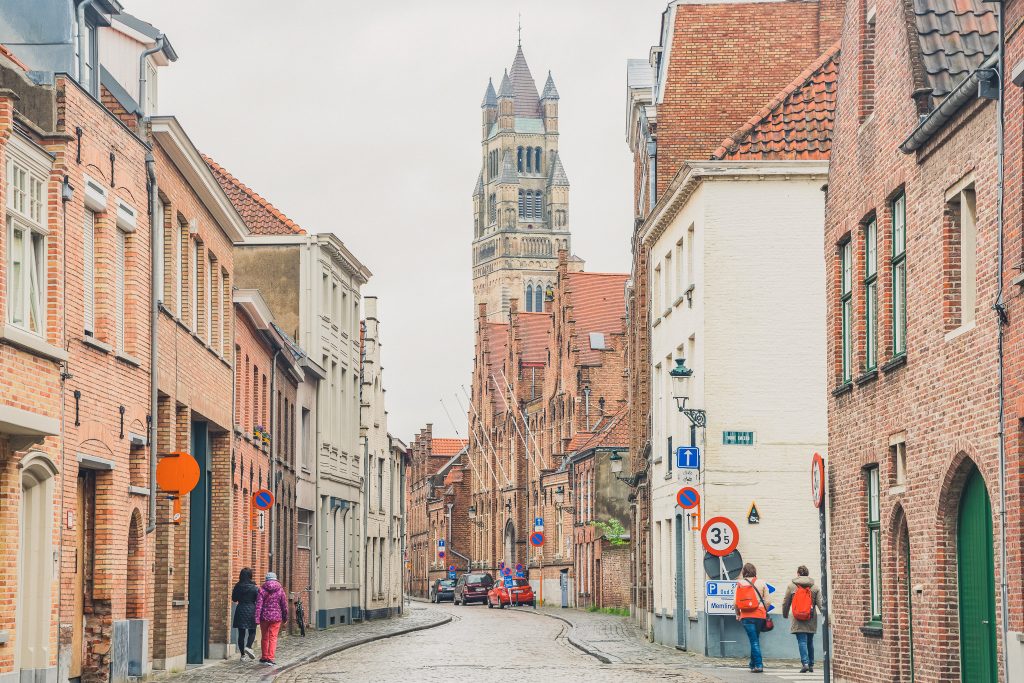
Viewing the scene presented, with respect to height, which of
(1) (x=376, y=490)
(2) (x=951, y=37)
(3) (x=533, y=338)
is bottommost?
(1) (x=376, y=490)

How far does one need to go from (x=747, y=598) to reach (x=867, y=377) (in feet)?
22.2

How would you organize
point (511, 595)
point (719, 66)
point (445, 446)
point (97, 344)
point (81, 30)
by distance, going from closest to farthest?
point (97, 344), point (81, 30), point (719, 66), point (511, 595), point (445, 446)

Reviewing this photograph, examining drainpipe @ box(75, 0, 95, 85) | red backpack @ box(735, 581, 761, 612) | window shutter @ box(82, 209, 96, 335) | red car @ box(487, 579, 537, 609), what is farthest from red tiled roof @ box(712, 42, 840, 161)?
red car @ box(487, 579, 537, 609)

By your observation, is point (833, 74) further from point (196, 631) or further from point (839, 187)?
point (196, 631)

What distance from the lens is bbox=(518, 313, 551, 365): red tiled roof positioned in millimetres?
102125

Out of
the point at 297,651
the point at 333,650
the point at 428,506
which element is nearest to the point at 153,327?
the point at 297,651

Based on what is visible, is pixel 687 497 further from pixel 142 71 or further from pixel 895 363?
pixel 142 71

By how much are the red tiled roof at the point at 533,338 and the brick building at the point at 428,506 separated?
17991 mm

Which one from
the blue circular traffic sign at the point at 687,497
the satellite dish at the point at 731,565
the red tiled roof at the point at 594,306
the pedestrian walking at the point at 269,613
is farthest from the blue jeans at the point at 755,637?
the red tiled roof at the point at 594,306

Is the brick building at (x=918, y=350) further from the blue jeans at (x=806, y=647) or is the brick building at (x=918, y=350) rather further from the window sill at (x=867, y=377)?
the blue jeans at (x=806, y=647)

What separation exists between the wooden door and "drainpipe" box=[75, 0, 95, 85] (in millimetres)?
5015

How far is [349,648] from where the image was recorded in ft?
114

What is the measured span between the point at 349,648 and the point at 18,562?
17369 millimetres

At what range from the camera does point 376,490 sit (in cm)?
6181
